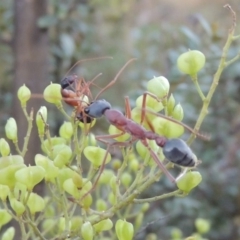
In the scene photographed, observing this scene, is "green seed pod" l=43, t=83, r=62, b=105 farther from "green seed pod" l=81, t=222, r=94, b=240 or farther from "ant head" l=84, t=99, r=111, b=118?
"green seed pod" l=81, t=222, r=94, b=240

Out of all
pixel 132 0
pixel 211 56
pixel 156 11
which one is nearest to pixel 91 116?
pixel 211 56

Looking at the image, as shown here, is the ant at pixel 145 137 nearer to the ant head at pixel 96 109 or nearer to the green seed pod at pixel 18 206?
the ant head at pixel 96 109

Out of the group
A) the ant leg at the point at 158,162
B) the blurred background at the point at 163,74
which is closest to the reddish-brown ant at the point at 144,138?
the ant leg at the point at 158,162

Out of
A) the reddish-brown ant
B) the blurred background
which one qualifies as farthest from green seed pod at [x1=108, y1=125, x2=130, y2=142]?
the blurred background

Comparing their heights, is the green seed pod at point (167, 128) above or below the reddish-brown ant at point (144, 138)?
above

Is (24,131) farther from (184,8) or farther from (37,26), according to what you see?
(184,8)

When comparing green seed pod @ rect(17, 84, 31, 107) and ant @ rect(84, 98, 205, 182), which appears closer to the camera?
ant @ rect(84, 98, 205, 182)
